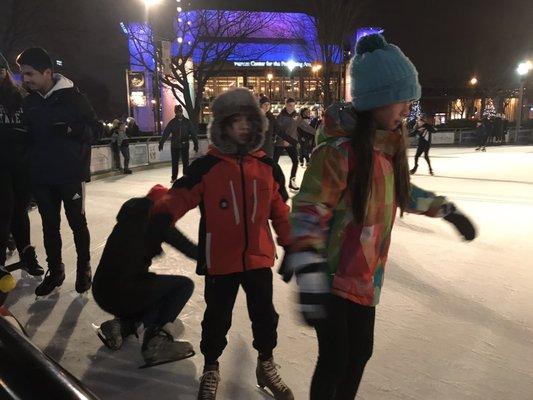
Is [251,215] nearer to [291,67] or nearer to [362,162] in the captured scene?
[362,162]

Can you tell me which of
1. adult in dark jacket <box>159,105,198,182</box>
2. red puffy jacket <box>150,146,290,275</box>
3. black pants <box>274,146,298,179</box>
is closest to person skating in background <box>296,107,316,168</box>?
black pants <box>274,146,298,179</box>

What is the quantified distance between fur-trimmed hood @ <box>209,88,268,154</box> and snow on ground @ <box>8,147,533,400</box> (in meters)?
0.78

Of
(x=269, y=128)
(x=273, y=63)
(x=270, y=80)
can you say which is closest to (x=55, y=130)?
(x=269, y=128)

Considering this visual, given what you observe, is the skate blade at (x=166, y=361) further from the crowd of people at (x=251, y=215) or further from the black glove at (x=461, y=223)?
the black glove at (x=461, y=223)

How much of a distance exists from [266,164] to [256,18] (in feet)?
88.9

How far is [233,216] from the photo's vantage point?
2.08 metres

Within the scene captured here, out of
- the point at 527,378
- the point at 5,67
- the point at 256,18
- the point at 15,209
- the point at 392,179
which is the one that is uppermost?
the point at 256,18

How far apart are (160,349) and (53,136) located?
65.4 inches

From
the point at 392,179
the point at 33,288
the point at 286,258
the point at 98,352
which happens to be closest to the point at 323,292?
the point at 286,258

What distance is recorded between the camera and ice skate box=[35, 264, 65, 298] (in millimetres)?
3455

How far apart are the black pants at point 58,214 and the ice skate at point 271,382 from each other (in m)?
1.84

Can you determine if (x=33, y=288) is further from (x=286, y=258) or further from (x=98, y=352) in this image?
(x=286, y=258)

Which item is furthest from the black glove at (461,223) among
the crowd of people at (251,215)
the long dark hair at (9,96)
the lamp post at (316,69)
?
the lamp post at (316,69)

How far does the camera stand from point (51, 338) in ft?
9.18
